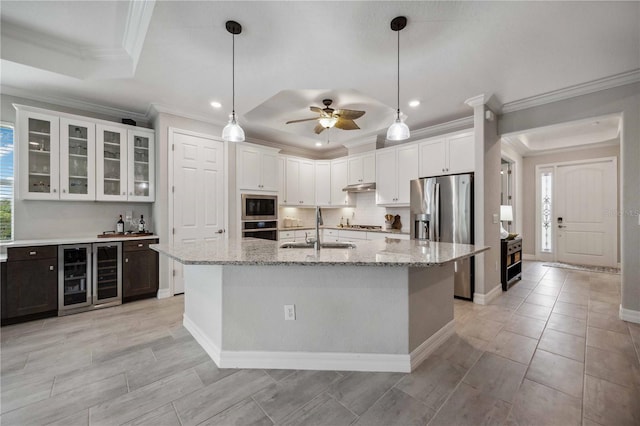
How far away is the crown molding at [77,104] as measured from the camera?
318cm

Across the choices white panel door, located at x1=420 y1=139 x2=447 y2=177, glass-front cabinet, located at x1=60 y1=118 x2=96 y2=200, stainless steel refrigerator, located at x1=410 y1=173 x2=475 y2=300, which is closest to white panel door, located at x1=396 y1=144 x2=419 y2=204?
white panel door, located at x1=420 y1=139 x2=447 y2=177

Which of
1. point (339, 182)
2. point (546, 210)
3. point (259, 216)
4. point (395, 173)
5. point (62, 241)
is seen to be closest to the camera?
point (62, 241)

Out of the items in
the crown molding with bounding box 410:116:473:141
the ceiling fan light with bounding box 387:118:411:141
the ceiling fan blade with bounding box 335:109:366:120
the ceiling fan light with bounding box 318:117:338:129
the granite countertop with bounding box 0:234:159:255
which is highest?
the crown molding with bounding box 410:116:473:141

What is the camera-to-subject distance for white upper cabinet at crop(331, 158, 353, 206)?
18.5ft

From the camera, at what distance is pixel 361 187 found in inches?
206

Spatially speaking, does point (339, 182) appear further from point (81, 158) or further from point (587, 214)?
point (587, 214)

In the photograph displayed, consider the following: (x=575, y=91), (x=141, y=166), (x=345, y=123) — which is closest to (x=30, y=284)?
(x=141, y=166)

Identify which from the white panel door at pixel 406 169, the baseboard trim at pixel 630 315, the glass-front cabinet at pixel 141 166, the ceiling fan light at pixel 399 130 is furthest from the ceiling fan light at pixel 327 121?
the baseboard trim at pixel 630 315

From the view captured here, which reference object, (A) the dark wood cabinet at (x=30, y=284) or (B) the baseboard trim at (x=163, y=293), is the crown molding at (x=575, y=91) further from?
(A) the dark wood cabinet at (x=30, y=284)

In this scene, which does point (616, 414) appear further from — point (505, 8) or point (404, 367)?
point (505, 8)

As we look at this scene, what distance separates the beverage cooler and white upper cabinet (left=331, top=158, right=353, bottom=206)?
3.79m

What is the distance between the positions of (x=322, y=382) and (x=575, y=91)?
4.08m

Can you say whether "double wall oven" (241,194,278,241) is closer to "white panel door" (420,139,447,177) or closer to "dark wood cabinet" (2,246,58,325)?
"dark wood cabinet" (2,246,58,325)

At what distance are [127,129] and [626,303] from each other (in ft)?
20.9
